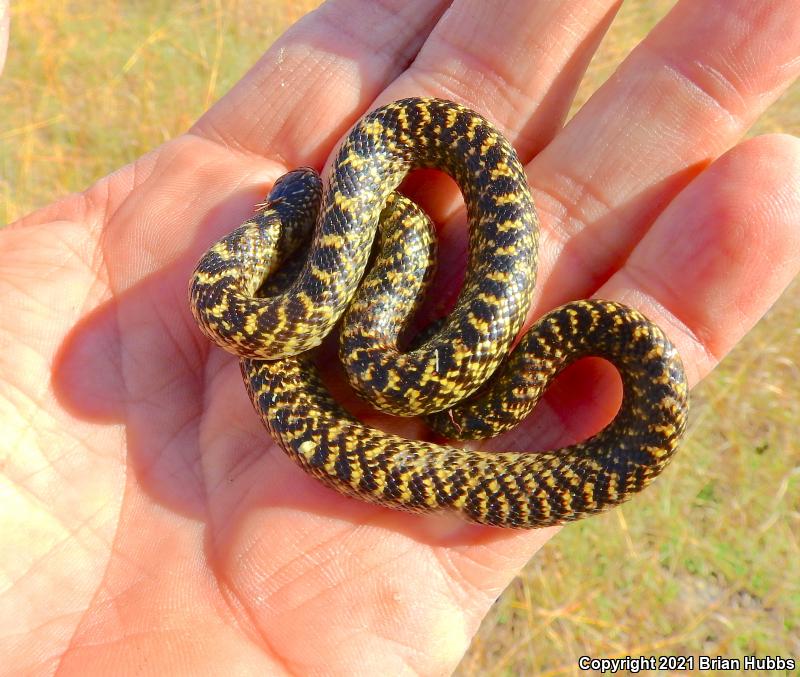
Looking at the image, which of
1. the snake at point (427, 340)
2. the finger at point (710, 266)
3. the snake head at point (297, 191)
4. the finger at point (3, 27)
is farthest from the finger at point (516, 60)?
the finger at point (3, 27)

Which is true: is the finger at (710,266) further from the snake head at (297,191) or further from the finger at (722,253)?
the snake head at (297,191)

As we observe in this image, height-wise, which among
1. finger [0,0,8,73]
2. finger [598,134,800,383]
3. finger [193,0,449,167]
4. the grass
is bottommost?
the grass

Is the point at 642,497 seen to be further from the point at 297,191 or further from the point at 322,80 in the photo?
the point at 322,80

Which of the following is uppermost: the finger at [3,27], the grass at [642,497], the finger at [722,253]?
the finger at [722,253]

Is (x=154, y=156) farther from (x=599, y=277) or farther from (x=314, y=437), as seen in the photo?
(x=599, y=277)

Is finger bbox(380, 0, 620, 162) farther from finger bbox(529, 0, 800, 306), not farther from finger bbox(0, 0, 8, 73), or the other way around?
finger bbox(0, 0, 8, 73)

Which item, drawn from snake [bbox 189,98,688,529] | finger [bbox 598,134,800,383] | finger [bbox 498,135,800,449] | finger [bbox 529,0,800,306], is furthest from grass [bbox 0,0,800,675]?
finger [bbox 529,0,800,306]
